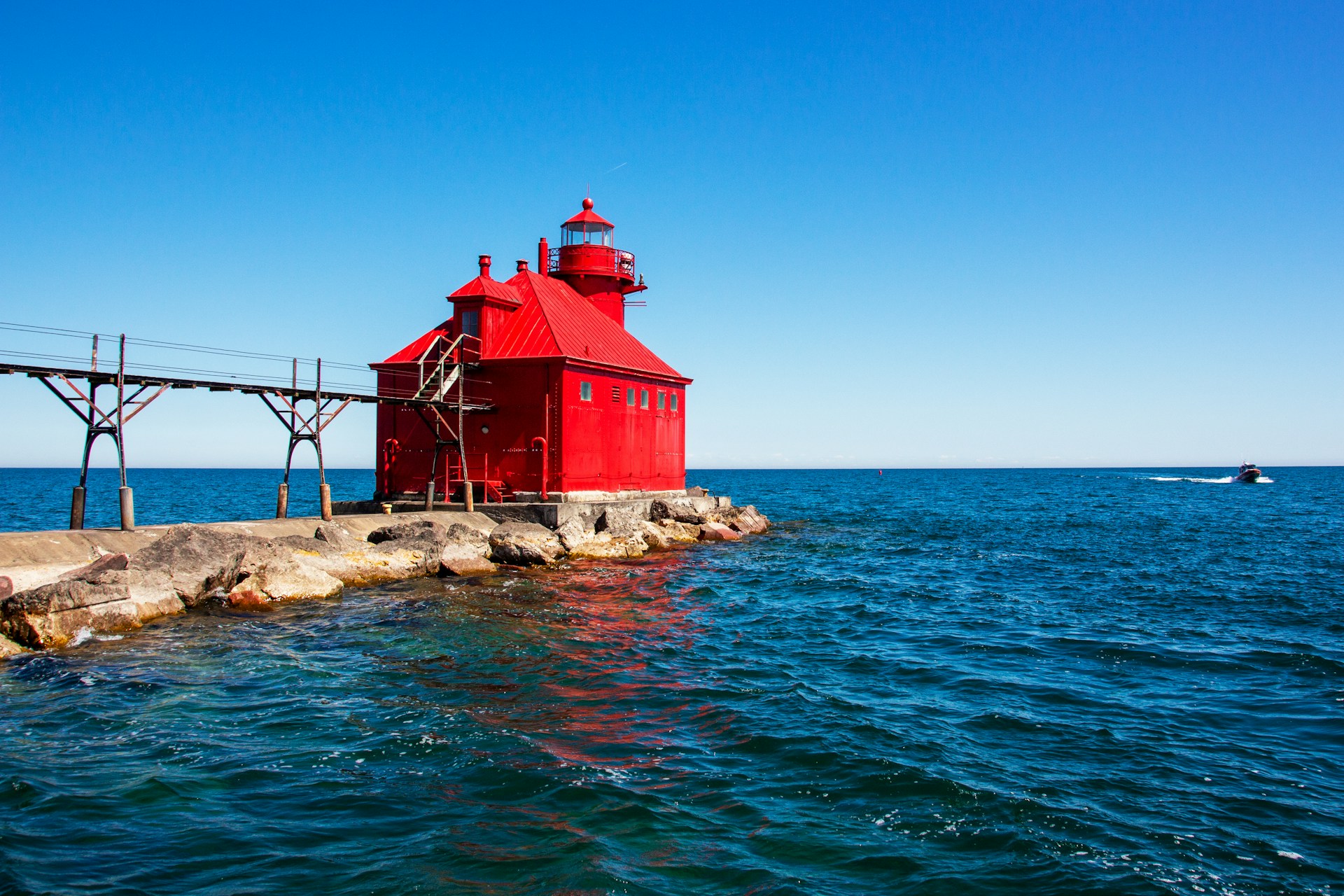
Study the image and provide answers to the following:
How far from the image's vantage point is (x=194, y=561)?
655 inches

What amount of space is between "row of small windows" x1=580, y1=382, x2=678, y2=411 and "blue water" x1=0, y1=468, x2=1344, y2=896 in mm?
10093

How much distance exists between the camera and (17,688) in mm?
10602

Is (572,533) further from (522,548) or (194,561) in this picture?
(194,561)

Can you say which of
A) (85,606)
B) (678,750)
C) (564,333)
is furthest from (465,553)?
(678,750)

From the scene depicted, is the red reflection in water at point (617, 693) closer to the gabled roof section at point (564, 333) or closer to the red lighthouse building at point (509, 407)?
the red lighthouse building at point (509, 407)

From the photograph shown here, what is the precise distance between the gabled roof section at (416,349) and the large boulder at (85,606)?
43.5 feet

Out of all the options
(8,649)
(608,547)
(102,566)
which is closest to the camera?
(8,649)

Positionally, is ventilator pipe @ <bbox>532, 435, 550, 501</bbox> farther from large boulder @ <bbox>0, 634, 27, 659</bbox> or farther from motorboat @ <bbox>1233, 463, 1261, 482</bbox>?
motorboat @ <bbox>1233, 463, 1261, 482</bbox>

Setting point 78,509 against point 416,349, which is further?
point 416,349

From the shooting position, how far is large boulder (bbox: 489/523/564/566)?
2233cm

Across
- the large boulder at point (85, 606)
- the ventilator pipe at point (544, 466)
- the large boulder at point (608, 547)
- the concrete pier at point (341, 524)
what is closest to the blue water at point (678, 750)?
the large boulder at point (85, 606)

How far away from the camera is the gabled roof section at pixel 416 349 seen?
91.2ft

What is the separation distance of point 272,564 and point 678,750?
1155 centimetres

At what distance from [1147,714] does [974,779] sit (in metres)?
3.71
